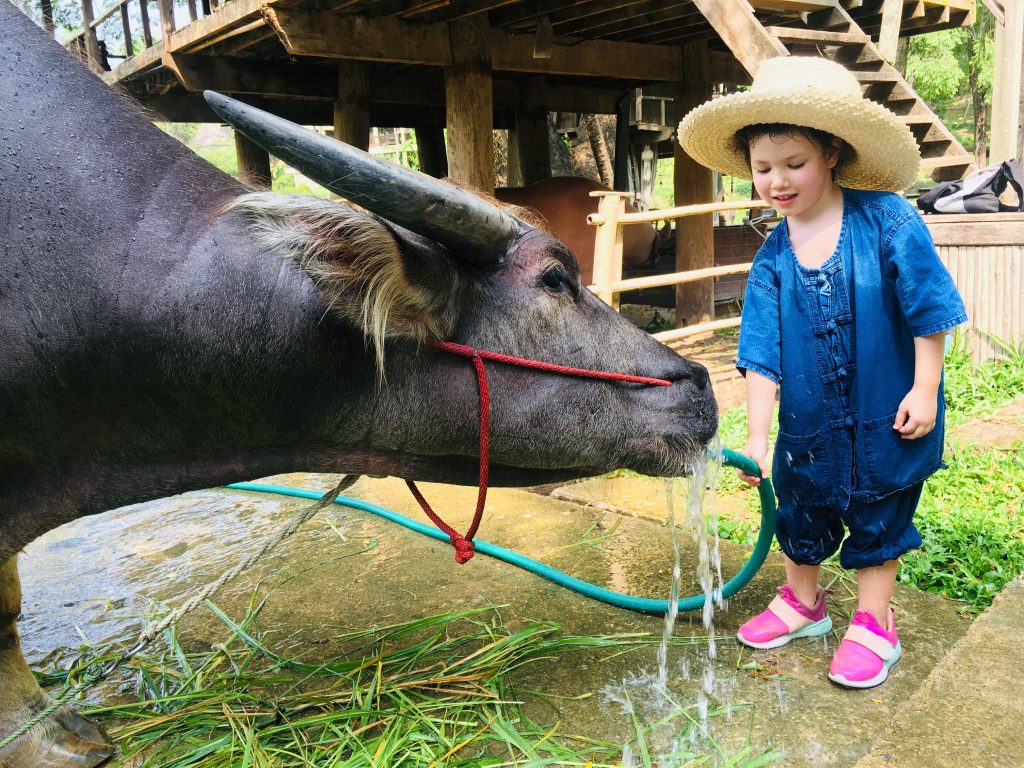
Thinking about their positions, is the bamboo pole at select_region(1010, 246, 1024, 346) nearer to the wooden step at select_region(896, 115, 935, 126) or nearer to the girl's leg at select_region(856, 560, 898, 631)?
the wooden step at select_region(896, 115, 935, 126)

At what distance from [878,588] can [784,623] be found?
0.31m

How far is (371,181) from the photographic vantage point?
1.72 meters

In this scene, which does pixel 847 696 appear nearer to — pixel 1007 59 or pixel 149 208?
pixel 149 208

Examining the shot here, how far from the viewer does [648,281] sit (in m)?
6.16

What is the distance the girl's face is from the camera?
2234 mm

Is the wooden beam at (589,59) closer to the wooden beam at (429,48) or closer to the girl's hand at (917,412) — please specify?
the wooden beam at (429,48)

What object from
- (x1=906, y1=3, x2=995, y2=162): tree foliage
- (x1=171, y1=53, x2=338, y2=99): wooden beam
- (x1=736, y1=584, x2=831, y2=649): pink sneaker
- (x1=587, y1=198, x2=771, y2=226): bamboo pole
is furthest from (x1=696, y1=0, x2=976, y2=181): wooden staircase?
(x1=906, y1=3, x2=995, y2=162): tree foliage

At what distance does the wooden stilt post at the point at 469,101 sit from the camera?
6797 mm

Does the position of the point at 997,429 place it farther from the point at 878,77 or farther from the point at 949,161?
the point at 878,77

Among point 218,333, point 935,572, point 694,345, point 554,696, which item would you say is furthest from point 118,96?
point 694,345

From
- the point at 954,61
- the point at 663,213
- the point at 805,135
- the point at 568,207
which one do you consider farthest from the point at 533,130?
the point at 954,61

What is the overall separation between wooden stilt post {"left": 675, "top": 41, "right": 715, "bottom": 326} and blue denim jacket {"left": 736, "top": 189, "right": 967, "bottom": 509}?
597 centimetres

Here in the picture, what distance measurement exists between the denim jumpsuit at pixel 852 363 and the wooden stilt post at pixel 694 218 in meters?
5.97

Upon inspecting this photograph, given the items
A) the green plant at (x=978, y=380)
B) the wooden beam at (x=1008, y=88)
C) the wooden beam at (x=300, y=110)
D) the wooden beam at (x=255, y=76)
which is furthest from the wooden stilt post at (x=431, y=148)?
the green plant at (x=978, y=380)
